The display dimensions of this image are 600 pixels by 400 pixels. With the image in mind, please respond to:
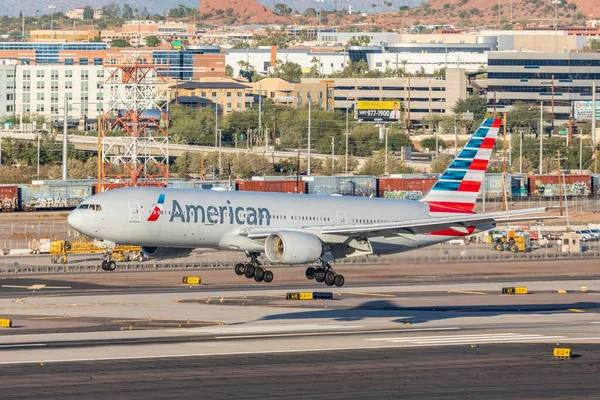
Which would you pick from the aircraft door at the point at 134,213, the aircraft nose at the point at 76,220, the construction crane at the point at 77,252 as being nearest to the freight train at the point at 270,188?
the construction crane at the point at 77,252

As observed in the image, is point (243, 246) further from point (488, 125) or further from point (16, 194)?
point (16, 194)

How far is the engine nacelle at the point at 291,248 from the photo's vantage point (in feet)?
251

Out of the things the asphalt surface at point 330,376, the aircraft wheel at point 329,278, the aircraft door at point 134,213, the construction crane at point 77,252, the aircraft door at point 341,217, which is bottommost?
the asphalt surface at point 330,376

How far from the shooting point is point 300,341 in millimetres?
79625

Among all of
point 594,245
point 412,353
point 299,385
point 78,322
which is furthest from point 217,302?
point 594,245

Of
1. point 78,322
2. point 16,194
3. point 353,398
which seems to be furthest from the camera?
point 16,194

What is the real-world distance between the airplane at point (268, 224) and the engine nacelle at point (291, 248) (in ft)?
0.20

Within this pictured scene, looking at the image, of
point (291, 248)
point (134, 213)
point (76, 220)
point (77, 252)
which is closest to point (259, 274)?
point (291, 248)

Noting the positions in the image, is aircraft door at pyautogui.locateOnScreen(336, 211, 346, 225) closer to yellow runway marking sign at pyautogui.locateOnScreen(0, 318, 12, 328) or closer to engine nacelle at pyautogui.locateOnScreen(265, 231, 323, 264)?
engine nacelle at pyautogui.locateOnScreen(265, 231, 323, 264)

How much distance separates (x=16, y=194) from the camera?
172250mm

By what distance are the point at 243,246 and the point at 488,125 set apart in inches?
976

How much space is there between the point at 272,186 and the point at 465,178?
89.0 meters

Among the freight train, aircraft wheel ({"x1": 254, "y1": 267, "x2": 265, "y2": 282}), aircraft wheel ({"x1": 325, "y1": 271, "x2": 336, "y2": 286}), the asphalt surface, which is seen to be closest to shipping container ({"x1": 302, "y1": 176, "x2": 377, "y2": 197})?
the freight train

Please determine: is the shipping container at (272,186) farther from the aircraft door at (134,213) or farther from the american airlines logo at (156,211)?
the aircraft door at (134,213)
